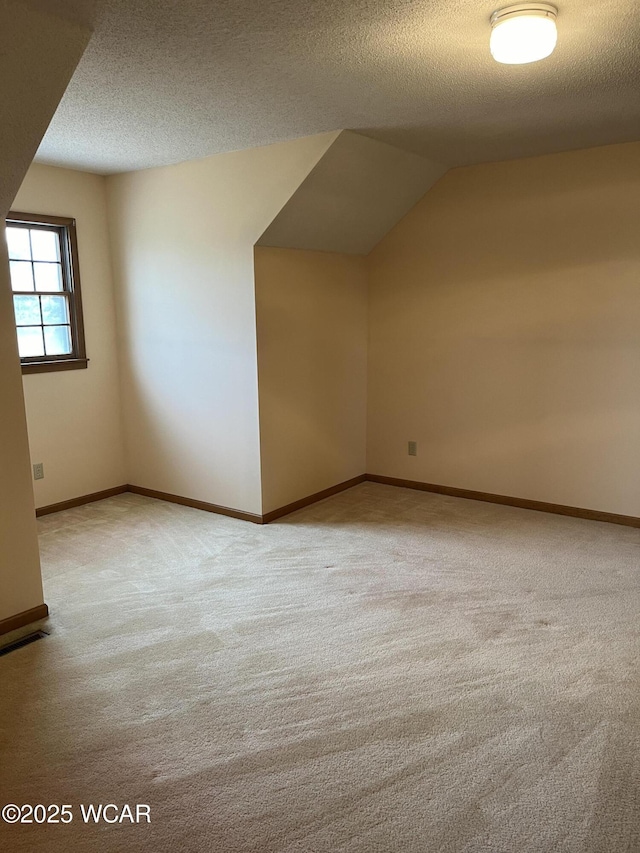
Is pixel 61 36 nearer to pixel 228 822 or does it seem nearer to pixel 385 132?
pixel 385 132

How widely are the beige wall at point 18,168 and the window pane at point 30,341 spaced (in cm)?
172

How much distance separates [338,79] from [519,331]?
7.71 ft

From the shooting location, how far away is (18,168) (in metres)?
2.38

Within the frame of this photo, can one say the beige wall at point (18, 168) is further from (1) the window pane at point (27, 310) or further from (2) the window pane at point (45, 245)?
(2) the window pane at point (45, 245)

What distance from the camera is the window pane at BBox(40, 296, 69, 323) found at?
4.39 m

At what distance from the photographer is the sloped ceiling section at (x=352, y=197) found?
11.8 ft

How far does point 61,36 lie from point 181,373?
104 inches

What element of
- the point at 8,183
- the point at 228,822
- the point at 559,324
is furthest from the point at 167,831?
the point at 559,324

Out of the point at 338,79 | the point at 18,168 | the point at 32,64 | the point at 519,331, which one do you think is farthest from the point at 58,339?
the point at 519,331

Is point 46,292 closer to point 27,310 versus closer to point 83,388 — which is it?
point 27,310

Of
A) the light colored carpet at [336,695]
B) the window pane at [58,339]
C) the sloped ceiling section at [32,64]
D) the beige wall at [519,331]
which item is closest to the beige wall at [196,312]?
the window pane at [58,339]

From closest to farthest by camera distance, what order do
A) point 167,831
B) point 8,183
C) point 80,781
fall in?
point 167,831, point 80,781, point 8,183

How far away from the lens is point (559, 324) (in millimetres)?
4148

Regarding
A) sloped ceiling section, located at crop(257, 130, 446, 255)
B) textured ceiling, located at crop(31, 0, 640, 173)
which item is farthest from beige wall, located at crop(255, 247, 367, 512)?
textured ceiling, located at crop(31, 0, 640, 173)
